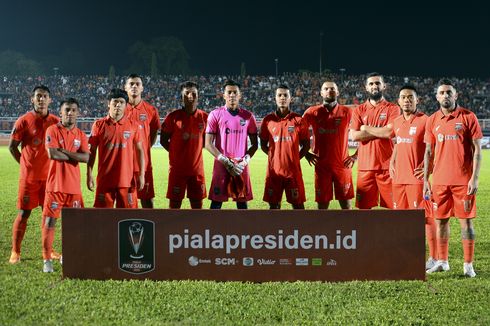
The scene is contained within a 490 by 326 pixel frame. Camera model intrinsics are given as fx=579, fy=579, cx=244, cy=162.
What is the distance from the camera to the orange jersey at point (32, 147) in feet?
21.7

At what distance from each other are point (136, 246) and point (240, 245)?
0.99m

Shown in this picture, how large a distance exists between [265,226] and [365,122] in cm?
238

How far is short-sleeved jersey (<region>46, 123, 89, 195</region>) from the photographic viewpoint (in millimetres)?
6152

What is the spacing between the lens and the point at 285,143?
6.89 meters

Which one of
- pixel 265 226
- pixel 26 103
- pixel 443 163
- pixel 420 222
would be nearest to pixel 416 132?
pixel 443 163

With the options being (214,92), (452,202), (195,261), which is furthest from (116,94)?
(214,92)

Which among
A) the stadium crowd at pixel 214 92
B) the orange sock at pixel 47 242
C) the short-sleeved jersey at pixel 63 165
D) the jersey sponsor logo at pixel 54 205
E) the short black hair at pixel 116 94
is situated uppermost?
the stadium crowd at pixel 214 92

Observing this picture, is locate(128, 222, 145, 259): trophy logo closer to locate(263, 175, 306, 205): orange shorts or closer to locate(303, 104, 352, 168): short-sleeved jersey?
locate(263, 175, 306, 205): orange shorts

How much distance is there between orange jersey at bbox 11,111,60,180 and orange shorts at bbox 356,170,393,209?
377 centimetres

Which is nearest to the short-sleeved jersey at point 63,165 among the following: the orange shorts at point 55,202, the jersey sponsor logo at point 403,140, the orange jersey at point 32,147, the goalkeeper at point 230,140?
the orange shorts at point 55,202

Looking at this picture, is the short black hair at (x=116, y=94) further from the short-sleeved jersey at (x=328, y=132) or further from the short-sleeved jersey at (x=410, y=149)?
the short-sleeved jersey at (x=410, y=149)

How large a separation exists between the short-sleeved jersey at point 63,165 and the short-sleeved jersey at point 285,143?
2177 mm

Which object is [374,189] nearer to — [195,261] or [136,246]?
[195,261]

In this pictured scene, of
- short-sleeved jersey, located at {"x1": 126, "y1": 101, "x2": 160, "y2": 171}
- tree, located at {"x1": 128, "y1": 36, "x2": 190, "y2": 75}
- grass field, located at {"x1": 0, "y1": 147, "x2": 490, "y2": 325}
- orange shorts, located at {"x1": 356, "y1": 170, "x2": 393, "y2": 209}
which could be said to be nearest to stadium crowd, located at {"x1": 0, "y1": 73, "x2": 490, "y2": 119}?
tree, located at {"x1": 128, "y1": 36, "x2": 190, "y2": 75}
